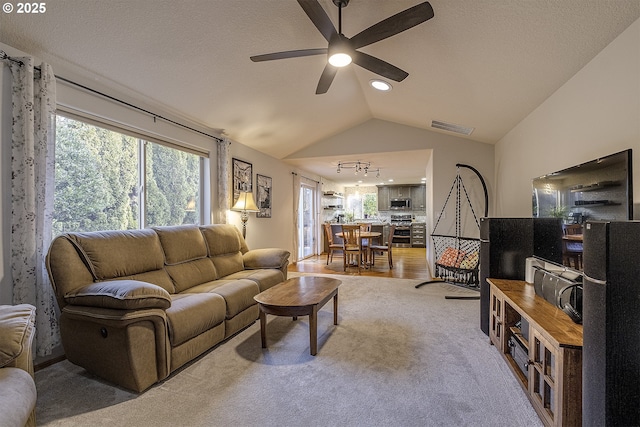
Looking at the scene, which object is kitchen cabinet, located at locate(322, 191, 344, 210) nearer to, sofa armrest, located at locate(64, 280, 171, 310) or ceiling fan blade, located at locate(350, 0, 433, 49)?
ceiling fan blade, located at locate(350, 0, 433, 49)

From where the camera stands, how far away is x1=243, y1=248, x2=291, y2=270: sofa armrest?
12.0 feet

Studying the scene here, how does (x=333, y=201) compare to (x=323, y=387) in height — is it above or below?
above

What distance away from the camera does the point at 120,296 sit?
1744mm

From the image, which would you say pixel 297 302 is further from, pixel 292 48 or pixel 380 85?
pixel 380 85

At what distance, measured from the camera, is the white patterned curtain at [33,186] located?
6.59 ft

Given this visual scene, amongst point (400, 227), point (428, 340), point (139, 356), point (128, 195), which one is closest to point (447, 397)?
point (428, 340)

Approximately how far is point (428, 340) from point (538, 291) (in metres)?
0.98

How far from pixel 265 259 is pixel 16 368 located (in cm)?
248

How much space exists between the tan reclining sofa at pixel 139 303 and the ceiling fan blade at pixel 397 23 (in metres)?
2.21

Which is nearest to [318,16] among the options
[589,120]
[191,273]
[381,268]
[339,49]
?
[339,49]

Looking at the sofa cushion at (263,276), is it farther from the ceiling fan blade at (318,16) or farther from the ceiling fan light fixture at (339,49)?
the ceiling fan blade at (318,16)

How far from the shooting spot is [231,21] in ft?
7.35

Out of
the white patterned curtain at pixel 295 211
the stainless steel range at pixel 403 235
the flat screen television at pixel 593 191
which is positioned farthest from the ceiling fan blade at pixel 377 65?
the stainless steel range at pixel 403 235

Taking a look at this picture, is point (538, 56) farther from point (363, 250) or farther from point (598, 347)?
point (363, 250)
